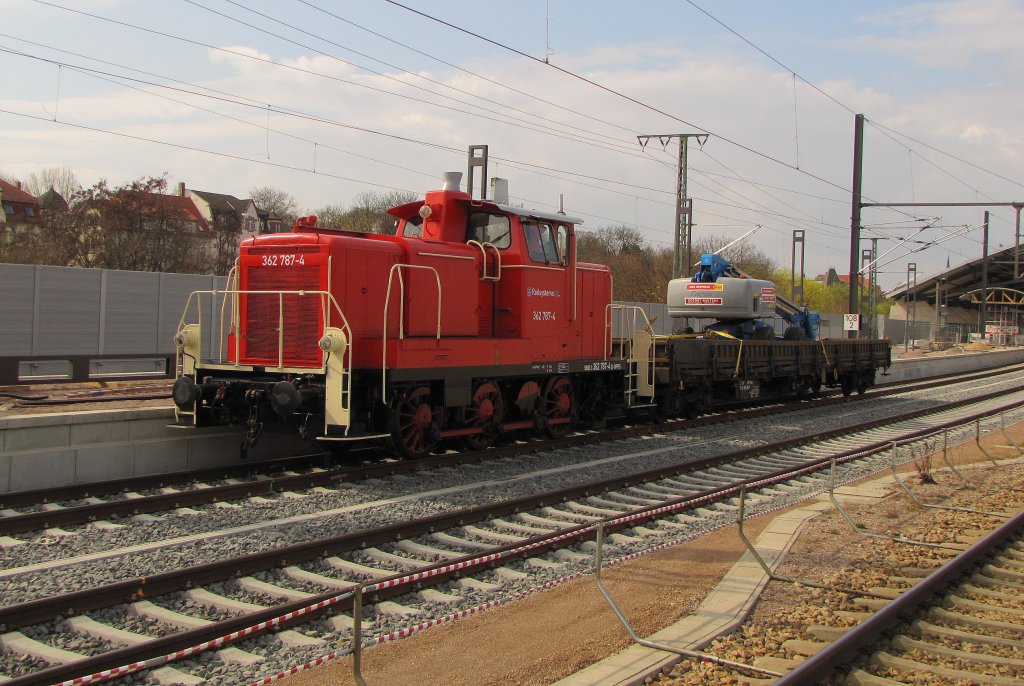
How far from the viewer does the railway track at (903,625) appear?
4.76 meters

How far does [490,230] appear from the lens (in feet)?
40.8

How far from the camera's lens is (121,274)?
18469 mm

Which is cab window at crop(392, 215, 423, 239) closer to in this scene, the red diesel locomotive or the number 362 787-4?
the red diesel locomotive

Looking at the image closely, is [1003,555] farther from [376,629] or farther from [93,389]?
[93,389]

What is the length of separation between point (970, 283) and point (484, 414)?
285 ft

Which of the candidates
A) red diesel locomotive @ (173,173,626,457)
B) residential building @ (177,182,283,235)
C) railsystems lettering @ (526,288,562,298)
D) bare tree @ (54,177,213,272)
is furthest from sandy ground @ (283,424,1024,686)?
residential building @ (177,182,283,235)

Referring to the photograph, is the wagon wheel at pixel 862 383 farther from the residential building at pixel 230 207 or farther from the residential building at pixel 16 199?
the residential building at pixel 16 199

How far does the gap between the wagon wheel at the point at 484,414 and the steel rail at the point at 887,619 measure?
6377 millimetres

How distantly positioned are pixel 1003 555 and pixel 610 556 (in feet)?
12.2

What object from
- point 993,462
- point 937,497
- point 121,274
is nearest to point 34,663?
point 937,497

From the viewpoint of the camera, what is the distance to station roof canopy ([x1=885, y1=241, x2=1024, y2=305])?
7675cm

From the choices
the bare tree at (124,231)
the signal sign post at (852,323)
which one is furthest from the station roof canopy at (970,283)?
the bare tree at (124,231)

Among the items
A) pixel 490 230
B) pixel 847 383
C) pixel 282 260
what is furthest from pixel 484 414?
pixel 847 383

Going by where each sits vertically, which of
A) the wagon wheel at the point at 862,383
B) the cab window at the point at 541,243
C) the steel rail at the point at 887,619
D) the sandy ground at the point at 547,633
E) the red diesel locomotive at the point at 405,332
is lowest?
the sandy ground at the point at 547,633
